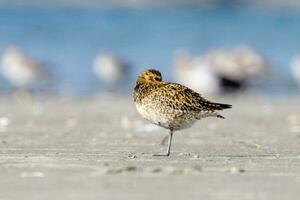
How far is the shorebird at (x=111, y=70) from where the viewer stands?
2142 cm

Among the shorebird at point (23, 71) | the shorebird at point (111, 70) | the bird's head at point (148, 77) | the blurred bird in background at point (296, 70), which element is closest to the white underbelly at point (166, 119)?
the bird's head at point (148, 77)

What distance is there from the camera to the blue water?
2400 centimetres

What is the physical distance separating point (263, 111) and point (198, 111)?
5.72m

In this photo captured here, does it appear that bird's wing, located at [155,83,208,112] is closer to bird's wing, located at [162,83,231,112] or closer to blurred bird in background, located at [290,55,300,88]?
bird's wing, located at [162,83,231,112]

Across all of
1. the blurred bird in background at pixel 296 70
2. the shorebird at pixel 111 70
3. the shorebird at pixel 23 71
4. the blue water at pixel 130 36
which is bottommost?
the shorebird at pixel 23 71

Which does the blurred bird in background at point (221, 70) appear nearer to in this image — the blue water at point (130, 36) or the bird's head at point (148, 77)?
the blue water at point (130, 36)

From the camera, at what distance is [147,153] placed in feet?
28.3

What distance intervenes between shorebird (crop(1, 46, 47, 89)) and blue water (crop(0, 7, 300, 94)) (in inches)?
11.9

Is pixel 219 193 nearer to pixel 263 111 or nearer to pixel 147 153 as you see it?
pixel 147 153

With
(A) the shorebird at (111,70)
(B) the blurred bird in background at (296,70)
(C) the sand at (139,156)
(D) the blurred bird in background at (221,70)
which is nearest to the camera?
(C) the sand at (139,156)

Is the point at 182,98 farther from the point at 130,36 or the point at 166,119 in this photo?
the point at 130,36

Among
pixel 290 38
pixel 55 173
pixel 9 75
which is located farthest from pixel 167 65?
pixel 55 173

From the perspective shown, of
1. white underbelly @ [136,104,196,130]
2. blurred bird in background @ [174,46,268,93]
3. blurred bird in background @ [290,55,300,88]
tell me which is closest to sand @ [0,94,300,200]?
white underbelly @ [136,104,196,130]

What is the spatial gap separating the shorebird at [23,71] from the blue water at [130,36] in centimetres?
30
